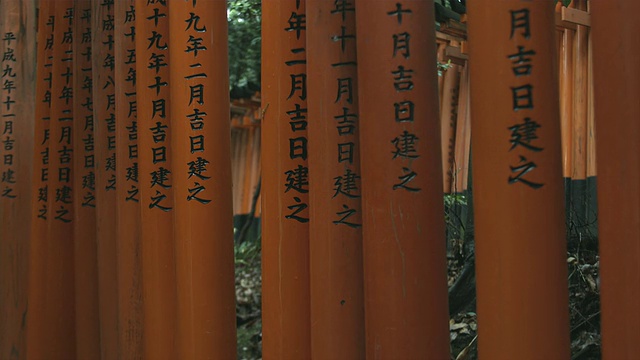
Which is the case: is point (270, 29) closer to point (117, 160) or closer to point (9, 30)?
point (117, 160)

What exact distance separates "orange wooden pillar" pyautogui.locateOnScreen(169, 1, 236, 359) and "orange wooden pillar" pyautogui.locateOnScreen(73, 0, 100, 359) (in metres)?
1.07

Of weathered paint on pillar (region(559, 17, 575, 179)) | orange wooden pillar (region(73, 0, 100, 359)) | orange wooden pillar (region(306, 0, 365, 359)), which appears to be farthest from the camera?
weathered paint on pillar (region(559, 17, 575, 179))

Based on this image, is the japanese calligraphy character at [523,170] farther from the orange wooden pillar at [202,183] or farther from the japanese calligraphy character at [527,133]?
the orange wooden pillar at [202,183]

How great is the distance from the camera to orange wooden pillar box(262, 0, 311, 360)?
12.3ft

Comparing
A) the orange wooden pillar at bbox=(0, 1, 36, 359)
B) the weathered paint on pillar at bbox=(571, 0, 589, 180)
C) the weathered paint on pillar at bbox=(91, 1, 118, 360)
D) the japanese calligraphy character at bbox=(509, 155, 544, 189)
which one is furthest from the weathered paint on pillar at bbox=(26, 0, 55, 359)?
the weathered paint on pillar at bbox=(571, 0, 589, 180)

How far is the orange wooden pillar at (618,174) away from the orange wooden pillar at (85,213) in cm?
318

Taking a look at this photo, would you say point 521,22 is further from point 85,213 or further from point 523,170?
point 85,213

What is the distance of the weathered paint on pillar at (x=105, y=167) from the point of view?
15.3ft

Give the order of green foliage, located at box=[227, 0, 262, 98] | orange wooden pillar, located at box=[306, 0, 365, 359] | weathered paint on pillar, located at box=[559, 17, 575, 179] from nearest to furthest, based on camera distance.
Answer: orange wooden pillar, located at box=[306, 0, 365, 359]
green foliage, located at box=[227, 0, 262, 98]
weathered paint on pillar, located at box=[559, 17, 575, 179]

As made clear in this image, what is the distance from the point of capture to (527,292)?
9.70ft

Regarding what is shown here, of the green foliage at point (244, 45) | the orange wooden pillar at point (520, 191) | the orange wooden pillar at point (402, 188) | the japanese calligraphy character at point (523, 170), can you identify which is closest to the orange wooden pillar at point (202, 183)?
the orange wooden pillar at point (402, 188)

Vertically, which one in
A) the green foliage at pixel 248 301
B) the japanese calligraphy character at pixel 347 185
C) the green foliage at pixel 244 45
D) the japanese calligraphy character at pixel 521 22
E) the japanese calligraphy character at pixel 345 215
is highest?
the green foliage at pixel 244 45

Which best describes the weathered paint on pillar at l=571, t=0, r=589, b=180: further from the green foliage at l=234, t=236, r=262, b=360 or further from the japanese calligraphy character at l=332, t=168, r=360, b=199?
the japanese calligraphy character at l=332, t=168, r=360, b=199

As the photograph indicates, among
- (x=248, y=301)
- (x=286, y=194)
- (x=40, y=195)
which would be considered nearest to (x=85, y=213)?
(x=40, y=195)
